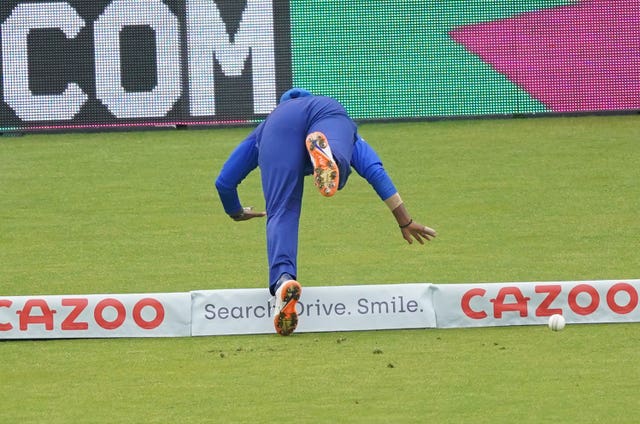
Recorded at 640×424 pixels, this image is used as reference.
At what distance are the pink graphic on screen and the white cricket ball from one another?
27.1ft

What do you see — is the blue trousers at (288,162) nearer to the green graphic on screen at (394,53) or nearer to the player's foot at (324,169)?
the player's foot at (324,169)

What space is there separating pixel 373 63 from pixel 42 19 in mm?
3717

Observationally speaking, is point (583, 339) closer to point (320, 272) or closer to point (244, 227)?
point (320, 272)

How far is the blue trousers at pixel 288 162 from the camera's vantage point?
8.10 metres

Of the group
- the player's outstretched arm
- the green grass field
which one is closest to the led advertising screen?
the green grass field

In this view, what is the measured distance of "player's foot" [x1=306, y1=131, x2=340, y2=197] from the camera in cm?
780

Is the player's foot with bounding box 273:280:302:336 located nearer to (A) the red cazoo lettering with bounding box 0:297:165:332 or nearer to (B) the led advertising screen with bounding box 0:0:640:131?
(A) the red cazoo lettering with bounding box 0:297:165:332

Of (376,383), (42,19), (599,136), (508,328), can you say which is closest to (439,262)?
(508,328)

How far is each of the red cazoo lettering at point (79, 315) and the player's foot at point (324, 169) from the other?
48.9 inches

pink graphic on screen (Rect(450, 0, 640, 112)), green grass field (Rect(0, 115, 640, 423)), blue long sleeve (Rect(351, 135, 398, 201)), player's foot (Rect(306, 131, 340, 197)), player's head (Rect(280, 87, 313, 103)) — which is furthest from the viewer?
pink graphic on screen (Rect(450, 0, 640, 112))

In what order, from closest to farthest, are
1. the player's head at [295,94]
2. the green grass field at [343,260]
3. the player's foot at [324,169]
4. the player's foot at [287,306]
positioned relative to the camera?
the green grass field at [343,260] < the player's foot at [287,306] < the player's foot at [324,169] < the player's head at [295,94]

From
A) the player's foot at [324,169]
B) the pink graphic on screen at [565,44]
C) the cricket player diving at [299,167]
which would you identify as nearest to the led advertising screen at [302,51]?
the pink graphic on screen at [565,44]

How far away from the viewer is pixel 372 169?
8133 millimetres

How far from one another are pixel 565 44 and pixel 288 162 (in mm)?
8564
